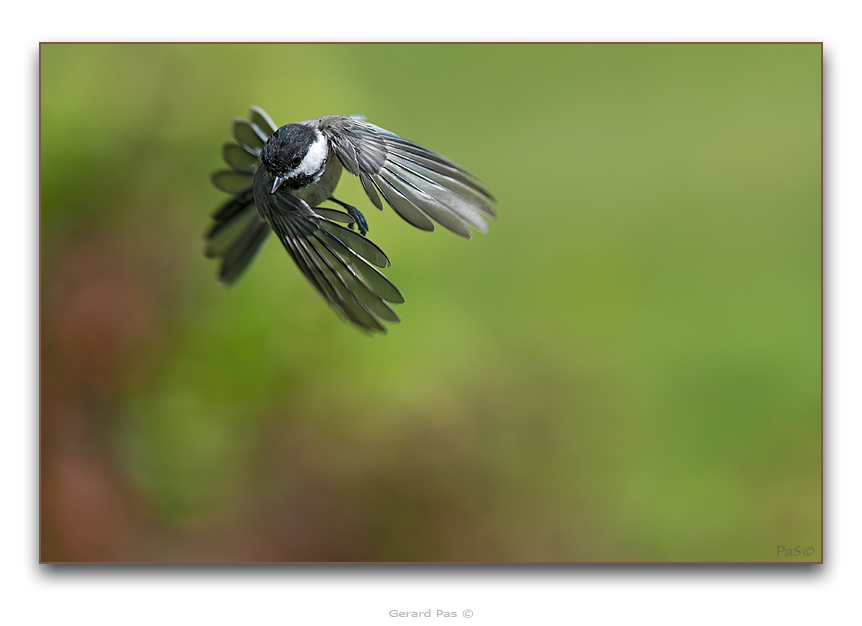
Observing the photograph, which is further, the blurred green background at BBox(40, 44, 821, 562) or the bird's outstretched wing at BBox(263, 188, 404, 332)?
the blurred green background at BBox(40, 44, 821, 562)

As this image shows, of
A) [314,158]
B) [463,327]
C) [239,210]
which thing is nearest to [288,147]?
[314,158]

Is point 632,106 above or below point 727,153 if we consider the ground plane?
above

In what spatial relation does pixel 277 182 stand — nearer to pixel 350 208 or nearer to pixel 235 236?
pixel 350 208

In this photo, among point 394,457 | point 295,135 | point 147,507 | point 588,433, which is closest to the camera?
point 295,135

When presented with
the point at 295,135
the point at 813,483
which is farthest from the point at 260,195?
the point at 813,483

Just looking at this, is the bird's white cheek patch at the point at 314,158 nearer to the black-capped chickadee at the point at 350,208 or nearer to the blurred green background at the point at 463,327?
the black-capped chickadee at the point at 350,208

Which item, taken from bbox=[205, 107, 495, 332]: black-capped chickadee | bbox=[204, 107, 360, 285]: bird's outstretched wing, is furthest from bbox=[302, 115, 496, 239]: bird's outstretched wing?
bbox=[204, 107, 360, 285]: bird's outstretched wing

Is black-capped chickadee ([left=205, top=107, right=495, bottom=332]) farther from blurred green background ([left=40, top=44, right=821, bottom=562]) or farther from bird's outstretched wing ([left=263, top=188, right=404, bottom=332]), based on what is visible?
blurred green background ([left=40, top=44, right=821, bottom=562])

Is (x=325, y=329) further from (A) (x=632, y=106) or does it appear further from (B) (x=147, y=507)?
(A) (x=632, y=106)

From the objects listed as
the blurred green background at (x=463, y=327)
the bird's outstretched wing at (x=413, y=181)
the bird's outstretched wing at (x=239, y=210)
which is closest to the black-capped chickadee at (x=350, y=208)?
the bird's outstretched wing at (x=413, y=181)
